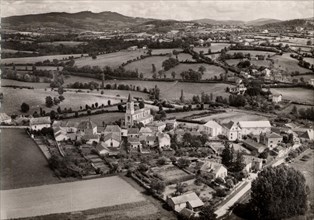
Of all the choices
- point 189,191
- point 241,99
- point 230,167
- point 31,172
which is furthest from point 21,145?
point 241,99

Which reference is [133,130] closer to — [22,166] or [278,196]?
[22,166]

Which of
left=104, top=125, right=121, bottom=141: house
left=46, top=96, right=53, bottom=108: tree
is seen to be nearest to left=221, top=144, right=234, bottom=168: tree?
left=104, top=125, right=121, bottom=141: house

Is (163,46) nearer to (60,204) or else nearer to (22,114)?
(22,114)

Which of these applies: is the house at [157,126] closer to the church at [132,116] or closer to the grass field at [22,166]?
the church at [132,116]

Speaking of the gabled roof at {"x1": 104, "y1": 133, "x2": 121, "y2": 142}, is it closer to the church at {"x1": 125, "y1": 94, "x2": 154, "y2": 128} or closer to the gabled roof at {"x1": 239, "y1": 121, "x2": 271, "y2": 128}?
the church at {"x1": 125, "y1": 94, "x2": 154, "y2": 128}

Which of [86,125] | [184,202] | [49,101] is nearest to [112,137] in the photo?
[86,125]

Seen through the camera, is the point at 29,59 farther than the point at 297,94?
No
